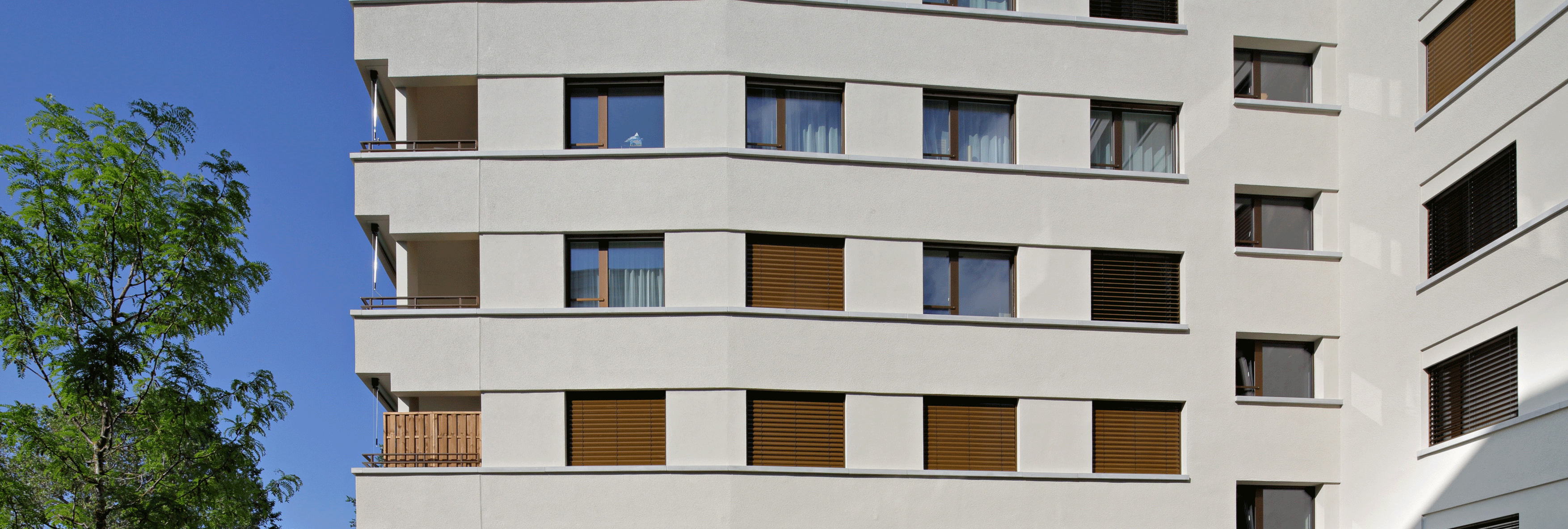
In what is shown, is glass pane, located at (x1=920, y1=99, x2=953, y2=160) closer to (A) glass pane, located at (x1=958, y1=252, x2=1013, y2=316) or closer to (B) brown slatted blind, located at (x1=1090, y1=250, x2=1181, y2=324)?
(A) glass pane, located at (x1=958, y1=252, x2=1013, y2=316)

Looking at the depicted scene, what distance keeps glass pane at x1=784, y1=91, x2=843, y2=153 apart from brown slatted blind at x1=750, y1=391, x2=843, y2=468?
13.1 ft

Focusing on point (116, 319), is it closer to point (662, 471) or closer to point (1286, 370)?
point (662, 471)

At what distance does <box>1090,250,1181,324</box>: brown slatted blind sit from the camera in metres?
17.4

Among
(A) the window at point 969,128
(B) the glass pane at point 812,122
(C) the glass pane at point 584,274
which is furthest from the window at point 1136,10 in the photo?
(C) the glass pane at point 584,274

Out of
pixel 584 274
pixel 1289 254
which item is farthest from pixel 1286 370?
pixel 584 274

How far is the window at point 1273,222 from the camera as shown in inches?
700

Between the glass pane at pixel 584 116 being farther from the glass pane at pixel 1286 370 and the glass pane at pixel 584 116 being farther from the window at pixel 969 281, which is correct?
the glass pane at pixel 1286 370

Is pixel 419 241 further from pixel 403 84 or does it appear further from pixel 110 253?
pixel 110 253

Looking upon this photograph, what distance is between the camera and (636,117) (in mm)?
17297

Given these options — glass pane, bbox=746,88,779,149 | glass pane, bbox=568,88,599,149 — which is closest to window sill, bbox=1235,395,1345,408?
glass pane, bbox=746,88,779,149

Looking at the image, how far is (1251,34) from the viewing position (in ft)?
58.8

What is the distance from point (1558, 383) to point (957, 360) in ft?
24.9

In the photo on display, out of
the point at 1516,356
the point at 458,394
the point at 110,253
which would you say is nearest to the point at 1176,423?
the point at 1516,356

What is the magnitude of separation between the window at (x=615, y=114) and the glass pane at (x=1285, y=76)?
1016 centimetres
